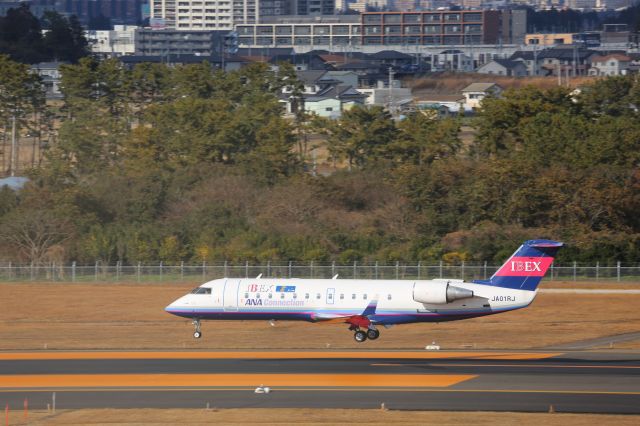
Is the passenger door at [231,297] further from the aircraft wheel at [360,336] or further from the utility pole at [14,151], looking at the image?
the utility pole at [14,151]

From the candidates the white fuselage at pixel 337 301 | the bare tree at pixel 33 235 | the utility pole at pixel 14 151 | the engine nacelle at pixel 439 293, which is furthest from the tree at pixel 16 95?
the engine nacelle at pixel 439 293

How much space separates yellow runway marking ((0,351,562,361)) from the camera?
1978 inches

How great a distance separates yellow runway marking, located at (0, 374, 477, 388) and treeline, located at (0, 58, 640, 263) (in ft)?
115

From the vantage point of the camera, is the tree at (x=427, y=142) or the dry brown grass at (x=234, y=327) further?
the tree at (x=427, y=142)

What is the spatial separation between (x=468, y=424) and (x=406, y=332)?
22.2 meters

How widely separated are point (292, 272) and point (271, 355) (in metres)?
26.2

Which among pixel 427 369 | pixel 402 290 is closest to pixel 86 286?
pixel 402 290

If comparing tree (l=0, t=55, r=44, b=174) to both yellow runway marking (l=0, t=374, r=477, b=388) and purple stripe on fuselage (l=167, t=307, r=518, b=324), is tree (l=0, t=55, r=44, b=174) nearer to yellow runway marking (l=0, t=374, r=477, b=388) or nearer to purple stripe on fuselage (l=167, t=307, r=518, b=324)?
purple stripe on fuselage (l=167, t=307, r=518, b=324)

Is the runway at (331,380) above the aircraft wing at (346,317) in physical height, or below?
below

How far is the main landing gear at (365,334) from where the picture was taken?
53.2 meters

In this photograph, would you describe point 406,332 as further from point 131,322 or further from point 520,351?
point 131,322

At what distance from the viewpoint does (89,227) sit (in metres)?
86.9

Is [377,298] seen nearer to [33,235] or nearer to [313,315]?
[313,315]

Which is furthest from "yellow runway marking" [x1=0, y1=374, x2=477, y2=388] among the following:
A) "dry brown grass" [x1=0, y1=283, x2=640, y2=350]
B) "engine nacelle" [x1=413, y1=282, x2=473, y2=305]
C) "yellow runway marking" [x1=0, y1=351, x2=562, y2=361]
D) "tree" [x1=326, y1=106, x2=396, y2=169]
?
"tree" [x1=326, y1=106, x2=396, y2=169]
